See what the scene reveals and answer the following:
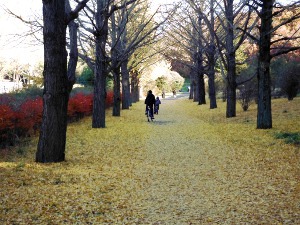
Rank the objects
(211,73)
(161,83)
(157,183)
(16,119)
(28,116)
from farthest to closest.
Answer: (161,83) < (211,73) < (28,116) < (16,119) < (157,183)

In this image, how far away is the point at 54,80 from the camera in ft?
30.7

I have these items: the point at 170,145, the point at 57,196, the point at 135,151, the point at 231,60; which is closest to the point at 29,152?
the point at 135,151

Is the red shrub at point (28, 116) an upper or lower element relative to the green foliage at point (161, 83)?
lower

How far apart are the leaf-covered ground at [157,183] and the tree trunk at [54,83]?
0.48 metres

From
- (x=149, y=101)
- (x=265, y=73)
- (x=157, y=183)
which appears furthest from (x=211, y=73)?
(x=157, y=183)

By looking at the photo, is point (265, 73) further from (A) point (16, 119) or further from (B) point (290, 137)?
(A) point (16, 119)

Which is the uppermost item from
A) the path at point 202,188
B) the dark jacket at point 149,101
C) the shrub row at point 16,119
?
the dark jacket at point 149,101

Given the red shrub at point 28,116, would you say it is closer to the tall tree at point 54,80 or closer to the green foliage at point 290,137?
the tall tree at point 54,80

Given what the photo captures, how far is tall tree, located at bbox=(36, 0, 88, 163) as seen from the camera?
9266 mm

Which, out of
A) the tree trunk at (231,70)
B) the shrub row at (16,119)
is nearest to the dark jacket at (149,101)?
the tree trunk at (231,70)

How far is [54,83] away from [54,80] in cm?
7

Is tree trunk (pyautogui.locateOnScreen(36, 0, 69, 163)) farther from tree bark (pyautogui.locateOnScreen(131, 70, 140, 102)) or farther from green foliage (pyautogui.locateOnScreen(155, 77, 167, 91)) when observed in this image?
green foliage (pyautogui.locateOnScreen(155, 77, 167, 91))

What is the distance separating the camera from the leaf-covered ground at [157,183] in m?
5.79

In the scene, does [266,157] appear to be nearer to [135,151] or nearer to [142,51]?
[135,151]
